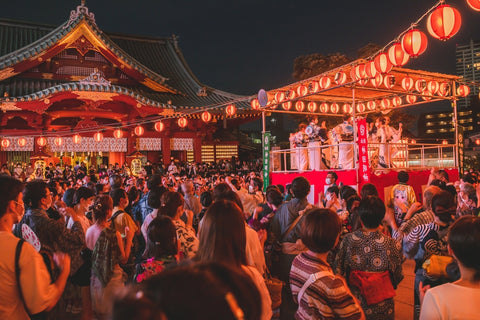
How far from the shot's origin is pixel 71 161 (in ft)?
66.0

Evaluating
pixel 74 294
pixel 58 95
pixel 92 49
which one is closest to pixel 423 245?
pixel 74 294

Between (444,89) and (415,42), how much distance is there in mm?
5019

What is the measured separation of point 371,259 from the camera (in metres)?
2.91

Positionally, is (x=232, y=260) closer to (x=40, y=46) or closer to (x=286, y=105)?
(x=286, y=105)

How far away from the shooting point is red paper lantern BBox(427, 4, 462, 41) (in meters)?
7.00

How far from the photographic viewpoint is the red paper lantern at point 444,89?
12148 millimetres

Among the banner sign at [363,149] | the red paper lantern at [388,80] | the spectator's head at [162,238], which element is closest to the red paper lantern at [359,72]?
the banner sign at [363,149]

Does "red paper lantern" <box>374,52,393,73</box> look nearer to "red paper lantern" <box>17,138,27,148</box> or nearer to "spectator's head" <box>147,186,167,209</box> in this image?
"spectator's head" <box>147,186,167,209</box>

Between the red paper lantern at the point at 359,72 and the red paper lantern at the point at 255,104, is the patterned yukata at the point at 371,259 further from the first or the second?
the red paper lantern at the point at 255,104

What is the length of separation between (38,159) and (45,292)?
16.3 metres

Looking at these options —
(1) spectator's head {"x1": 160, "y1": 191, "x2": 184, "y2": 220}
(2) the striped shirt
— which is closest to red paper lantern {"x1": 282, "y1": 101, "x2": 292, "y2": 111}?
(1) spectator's head {"x1": 160, "y1": 191, "x2": 184, "y2": 220}

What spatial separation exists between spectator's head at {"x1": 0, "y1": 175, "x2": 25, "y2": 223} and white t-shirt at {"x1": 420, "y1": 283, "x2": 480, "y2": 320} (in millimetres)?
2581

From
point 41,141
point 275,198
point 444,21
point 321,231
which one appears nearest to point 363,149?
point 444,21

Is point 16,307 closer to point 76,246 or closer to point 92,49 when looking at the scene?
point 76,246
